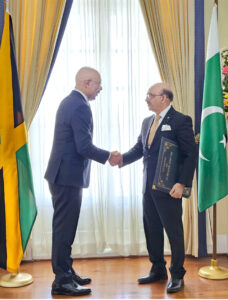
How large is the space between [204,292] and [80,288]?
86 cm

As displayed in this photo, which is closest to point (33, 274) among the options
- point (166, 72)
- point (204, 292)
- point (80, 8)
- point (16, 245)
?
point (16, 245)

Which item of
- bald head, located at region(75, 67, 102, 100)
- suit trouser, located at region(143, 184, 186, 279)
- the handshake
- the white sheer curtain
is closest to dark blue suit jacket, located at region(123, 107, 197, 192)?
suit trouser, located at region(143, 184, 186, 279)

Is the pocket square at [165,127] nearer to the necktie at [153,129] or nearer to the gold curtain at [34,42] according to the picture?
the necktie at [153,129]

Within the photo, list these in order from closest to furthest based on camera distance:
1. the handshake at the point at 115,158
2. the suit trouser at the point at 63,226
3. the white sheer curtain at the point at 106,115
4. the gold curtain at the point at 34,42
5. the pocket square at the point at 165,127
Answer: the suit trouser at the point at 63,226
the pocket square at the point at 165,127
the handshake at the point at 115,158
the gold curtain at the point at 34,42
the white sheer curtain at the point at 106,115

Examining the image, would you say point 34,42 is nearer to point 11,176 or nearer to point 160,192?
point 11,176

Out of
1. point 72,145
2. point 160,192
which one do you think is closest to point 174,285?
point 160,192

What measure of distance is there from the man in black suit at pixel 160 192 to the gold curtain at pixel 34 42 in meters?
1.07

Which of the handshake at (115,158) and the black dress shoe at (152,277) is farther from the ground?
the handshake at (115,158)

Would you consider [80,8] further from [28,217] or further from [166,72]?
[28,217]

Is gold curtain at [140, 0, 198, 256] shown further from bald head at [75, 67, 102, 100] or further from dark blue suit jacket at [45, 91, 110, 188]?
dark blue suit jacket at [45, 91, 110, 188]

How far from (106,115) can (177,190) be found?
1.25 m

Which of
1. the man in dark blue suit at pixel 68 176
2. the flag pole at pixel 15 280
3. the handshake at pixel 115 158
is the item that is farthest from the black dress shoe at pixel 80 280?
the handshake at pixel 115 158

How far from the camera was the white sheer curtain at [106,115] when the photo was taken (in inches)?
159

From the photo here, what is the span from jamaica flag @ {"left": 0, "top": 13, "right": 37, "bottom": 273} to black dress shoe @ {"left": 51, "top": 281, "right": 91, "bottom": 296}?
354 millimetres
